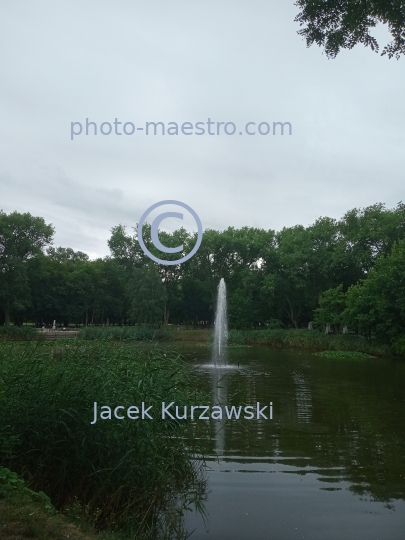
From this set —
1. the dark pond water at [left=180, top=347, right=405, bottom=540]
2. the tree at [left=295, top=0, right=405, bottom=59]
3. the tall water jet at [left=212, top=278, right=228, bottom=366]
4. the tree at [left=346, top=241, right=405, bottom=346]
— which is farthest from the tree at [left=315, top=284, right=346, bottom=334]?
the tree at [left=295, top=0, right=405, bottom=59]

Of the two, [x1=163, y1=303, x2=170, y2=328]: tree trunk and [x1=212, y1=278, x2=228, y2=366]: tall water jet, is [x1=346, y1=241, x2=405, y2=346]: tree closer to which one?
[x1=212, y1=278, x2=228, y2=366]: tall water jet

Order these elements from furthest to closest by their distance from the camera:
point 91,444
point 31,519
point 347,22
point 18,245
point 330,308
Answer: point 330,308 < point 18,245 < point 347,22 < point 91,444 < point 31,519

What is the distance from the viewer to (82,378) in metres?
4.86

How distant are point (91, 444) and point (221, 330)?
11.7 metres

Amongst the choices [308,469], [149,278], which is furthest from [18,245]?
[308,469]

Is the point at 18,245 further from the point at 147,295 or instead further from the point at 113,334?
the point at 113,334

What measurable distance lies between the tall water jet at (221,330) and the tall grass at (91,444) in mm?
6505

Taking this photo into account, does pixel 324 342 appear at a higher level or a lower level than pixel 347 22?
lower

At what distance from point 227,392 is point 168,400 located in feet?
19.9

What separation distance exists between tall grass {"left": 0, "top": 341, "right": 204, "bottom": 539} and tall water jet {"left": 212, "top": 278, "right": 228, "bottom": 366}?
651 centimetres

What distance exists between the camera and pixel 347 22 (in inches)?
218

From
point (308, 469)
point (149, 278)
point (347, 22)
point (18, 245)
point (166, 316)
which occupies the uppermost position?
point (347, 22)

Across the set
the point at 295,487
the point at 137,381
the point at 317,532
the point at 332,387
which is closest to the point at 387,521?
the point at 317,532

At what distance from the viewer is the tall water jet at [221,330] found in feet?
39.9
